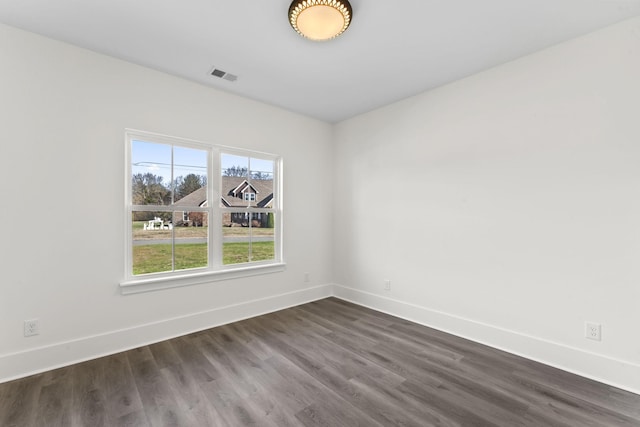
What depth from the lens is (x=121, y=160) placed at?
8.57ft

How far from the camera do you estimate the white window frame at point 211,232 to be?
105 inches

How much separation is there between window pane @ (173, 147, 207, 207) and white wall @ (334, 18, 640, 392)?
2.28 m

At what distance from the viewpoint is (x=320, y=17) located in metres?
1.92

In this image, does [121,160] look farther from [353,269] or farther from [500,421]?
[500,421]

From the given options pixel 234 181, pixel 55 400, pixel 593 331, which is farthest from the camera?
pixel 234 181

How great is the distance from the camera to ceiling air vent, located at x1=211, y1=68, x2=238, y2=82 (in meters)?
2.83

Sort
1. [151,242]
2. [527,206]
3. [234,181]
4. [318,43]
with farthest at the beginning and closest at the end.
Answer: [234,181]
[151,242]
[527,206]
[318,43]

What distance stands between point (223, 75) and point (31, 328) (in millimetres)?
2822

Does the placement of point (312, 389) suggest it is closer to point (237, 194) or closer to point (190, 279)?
point (190, 279)

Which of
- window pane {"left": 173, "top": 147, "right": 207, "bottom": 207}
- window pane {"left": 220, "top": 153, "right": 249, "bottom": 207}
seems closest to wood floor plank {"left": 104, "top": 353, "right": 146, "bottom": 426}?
window pane {"left": 173, "top": 147, "right": 207, "bottom": 207}

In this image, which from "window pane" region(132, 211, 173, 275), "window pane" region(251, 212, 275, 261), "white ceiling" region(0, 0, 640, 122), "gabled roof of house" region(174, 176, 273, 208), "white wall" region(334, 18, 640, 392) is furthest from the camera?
"window pane" region(251, 212, 275, 261)

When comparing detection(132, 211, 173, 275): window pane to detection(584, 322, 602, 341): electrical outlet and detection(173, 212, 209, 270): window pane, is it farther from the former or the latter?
detection(584, 322, 602, 341): electrical outlet

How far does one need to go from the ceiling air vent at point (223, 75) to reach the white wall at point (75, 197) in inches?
12.3

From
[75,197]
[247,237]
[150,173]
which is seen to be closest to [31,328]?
[75,197]
